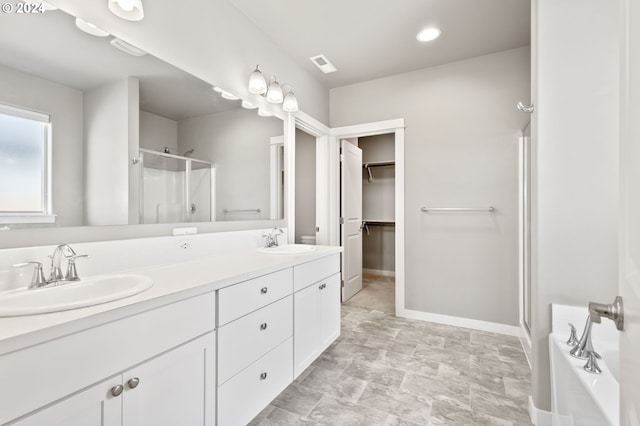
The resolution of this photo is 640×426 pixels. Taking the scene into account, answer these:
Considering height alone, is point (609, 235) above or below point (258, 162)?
below

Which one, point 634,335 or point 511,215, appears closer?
point 634,335

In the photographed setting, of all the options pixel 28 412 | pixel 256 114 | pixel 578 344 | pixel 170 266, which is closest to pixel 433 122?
pixel 256 114

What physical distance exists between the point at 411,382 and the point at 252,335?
3.78 feet

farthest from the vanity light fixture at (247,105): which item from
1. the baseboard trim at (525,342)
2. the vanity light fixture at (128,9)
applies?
the baseboard trim at (525,342)

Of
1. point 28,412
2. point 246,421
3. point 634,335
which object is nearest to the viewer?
point 634,335

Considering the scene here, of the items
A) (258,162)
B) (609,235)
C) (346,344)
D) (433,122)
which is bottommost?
(346,344)

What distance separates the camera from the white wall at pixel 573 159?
1423 mm

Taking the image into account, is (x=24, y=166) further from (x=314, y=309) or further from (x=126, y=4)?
(x=314, y=309)

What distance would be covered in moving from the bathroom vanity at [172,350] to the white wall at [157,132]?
65cm

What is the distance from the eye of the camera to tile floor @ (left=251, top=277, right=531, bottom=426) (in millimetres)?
1575

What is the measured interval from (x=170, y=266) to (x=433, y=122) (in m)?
2.65

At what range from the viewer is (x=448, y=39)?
250 centimetres

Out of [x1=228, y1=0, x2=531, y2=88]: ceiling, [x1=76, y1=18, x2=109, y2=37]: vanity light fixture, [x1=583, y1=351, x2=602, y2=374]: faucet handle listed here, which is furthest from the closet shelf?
[x1=76, y1=18, x2=109, y2=37]: vanity light fixture

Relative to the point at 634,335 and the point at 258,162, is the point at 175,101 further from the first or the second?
the point at 634,335
